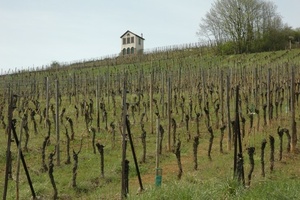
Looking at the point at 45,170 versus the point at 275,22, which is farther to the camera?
the point at 275,22

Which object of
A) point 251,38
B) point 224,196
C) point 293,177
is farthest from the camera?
point 251,38

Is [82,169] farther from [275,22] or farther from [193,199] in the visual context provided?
[275,22]

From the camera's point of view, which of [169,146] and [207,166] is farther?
[169,146]

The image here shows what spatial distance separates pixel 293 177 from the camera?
7.96 m

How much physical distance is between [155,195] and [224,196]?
1225 millimetres

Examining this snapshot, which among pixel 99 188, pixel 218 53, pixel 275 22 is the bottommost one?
pixel 99 188

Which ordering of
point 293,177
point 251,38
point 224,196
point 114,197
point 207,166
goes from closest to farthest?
1. point 224,196
2. point 114,197
3. point 293,177
4. point 207,166
5. point 251,38

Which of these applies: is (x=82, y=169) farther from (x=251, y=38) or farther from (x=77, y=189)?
(x=251, y=38)

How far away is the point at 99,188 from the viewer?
8.21 meters

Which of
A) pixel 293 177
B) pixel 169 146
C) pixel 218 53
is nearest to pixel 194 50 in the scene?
pixel 218 53

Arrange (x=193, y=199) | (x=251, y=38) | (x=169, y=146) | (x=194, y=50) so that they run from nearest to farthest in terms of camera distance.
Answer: (x=193, y=199)
(x=169, y=146)
(x=251, y=38)
(x=194, y=50)

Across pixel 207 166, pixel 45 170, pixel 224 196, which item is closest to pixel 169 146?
pixel 207 166

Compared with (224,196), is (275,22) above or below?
above

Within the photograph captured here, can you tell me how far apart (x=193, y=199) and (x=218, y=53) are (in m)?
38.5
